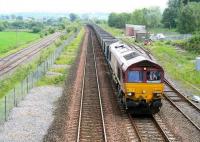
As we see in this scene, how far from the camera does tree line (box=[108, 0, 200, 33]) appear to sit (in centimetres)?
9431

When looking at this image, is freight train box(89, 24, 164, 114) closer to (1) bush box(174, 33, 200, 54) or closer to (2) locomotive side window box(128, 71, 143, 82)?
(2) locomotive side window box(128, 71, 143, 82)

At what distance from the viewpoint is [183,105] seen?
93.1ft

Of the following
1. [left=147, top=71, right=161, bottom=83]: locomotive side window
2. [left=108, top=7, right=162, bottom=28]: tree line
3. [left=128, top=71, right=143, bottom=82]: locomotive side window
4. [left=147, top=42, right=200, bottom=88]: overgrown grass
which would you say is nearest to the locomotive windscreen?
[left=128, top=71, right=143, bottom=82]: locomotive side window

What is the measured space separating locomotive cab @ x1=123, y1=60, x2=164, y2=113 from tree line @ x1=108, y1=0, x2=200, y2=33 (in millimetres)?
70798

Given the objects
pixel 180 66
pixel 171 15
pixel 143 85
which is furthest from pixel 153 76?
pixel 171 15

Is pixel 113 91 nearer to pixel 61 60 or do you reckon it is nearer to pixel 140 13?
pixel 61 60

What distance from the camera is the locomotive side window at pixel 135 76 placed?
24500 mm

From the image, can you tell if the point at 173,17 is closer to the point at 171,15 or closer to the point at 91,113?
the point at 171,15

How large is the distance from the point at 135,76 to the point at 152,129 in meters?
3.30

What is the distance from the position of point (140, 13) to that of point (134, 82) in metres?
130

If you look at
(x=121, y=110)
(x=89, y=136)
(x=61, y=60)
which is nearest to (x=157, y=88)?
(x=121, y=110)

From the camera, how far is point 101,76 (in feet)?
132

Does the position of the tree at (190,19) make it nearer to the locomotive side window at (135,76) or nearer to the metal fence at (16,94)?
the metal fence at (16,94)

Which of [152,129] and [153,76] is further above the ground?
[153,76]
